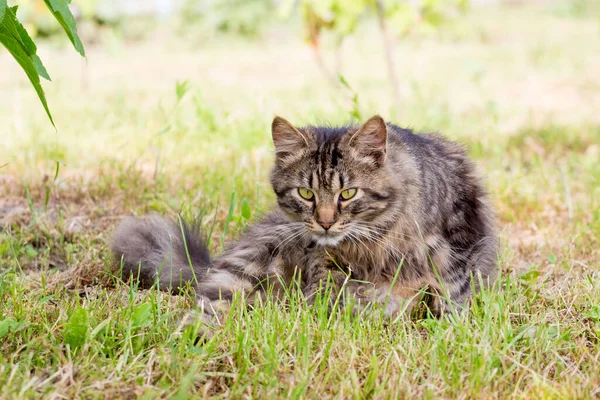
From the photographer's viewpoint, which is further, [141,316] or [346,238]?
[346,238]

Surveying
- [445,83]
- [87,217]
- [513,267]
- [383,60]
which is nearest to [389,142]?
[513,267]

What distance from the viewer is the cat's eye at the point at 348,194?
233 cm

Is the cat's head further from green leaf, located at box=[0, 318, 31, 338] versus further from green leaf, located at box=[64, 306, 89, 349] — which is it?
green leaf, located at box=[0, 318, 31, 338]

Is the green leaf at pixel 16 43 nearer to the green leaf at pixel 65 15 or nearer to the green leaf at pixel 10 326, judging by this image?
the green leaf at pixel 65 15

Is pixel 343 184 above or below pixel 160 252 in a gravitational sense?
above

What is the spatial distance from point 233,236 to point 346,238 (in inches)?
27.7

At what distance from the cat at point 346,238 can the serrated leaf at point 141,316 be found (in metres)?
0.29

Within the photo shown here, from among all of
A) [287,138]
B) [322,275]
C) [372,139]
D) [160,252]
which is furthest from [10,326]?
[372,139]

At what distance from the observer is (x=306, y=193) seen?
238 cm

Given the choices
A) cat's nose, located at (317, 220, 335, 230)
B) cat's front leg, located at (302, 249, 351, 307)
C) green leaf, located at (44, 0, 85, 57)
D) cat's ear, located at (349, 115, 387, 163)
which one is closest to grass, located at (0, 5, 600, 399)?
cat's front leg, located at (302, 249, 351, 307)

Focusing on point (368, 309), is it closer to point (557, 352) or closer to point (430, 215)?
point (430, 215)

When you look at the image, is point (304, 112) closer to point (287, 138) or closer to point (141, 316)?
point (287, 138)

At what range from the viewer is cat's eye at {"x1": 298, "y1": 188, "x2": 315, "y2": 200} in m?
2.37

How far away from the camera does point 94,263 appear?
258 centimetres
